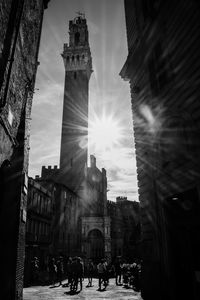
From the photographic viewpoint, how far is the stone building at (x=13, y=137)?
670cm

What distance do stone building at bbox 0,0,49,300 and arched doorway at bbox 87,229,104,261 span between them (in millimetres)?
25611

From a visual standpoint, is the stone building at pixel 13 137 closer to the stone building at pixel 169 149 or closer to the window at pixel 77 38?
the stone building at pixel 169 149

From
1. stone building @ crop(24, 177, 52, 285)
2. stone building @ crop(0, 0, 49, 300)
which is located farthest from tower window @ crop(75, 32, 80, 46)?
stone building @ crop(0, 0, 49, 300)

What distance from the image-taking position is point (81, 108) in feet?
142

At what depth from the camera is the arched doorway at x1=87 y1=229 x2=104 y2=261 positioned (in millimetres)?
31328

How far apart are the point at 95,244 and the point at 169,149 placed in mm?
27490

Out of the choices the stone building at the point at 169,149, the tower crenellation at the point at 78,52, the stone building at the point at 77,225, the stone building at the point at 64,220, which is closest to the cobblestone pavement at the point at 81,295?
the stone building at the point at 169,149

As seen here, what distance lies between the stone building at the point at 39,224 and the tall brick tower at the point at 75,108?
1240 cm

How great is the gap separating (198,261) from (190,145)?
10.4 feet

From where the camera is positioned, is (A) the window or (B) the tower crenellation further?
(A) the window

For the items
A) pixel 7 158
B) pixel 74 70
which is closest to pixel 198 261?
pixel 7 158

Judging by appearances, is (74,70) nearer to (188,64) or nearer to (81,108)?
(81,108)

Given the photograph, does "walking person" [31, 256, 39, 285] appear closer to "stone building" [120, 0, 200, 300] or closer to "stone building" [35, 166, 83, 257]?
"stone building" [35, 166, 83, 257]

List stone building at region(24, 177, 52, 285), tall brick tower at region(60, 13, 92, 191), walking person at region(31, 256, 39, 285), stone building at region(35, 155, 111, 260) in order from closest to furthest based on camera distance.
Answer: walking person at region(31, 256, 39, 285) < stone building at region(24, 177, 52, 285) < stone building at region(35, 155, 111, 260) < tall brick tower at region(60, 13, 92, 191)
